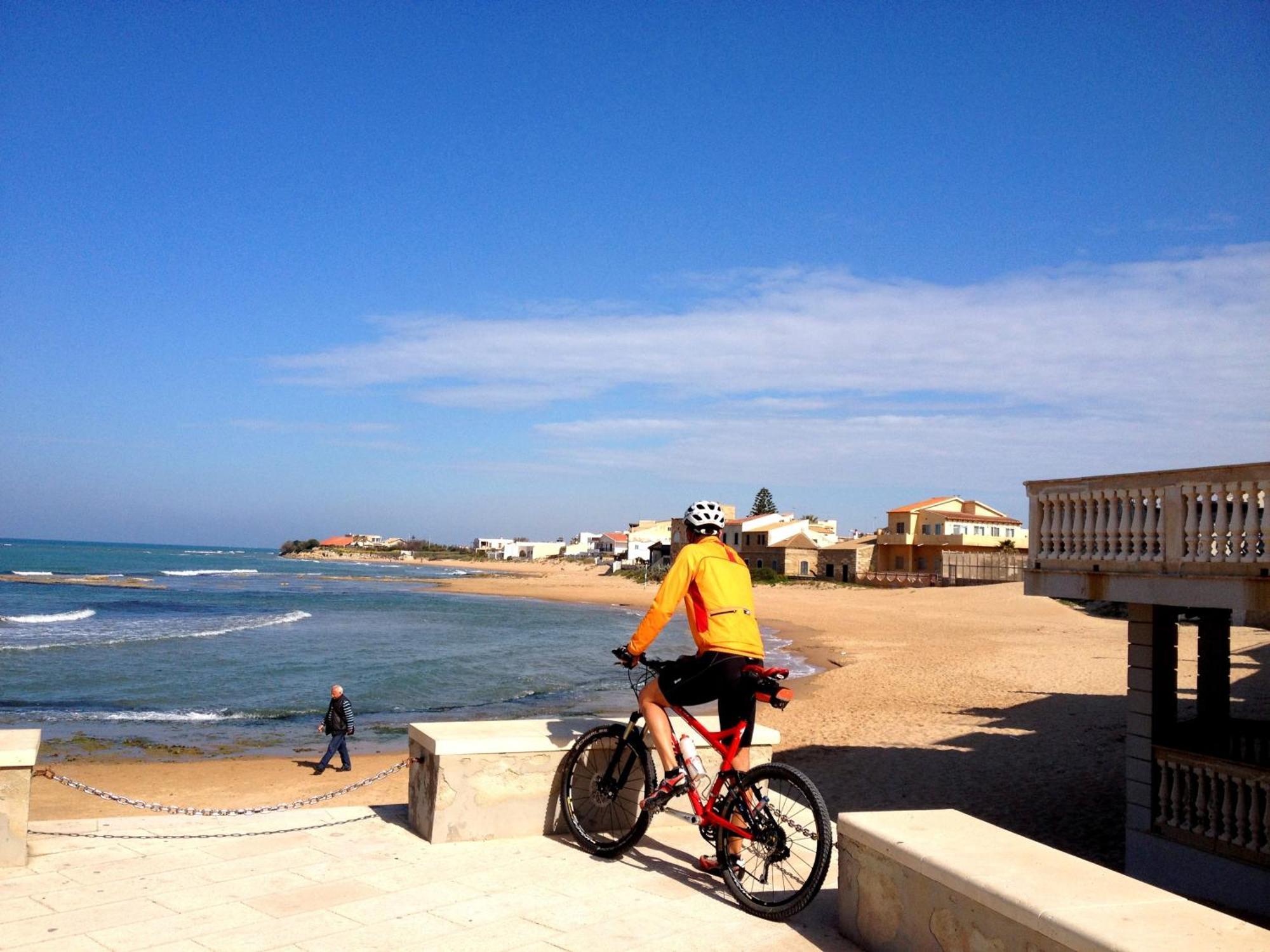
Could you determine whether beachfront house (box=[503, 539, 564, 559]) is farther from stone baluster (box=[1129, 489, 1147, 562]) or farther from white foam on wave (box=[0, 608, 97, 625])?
stone baluster (box=[1129, 489, 1147, 562])

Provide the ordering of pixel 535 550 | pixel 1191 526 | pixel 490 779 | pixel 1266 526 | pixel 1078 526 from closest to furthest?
pixel 490 779, pixel 1266 526, pixel 1191 526, pixel 1078 526, pixel 535 550

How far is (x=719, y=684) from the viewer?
5004mm

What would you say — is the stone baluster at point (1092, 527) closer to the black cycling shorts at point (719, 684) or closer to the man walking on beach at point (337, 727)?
the black cycling shorts at point (719, 684)

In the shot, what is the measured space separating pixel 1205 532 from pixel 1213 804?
7.40ft

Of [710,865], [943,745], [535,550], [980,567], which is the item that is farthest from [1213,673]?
[535,550]

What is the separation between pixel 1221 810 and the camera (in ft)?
27.2

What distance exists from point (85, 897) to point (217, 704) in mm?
18860

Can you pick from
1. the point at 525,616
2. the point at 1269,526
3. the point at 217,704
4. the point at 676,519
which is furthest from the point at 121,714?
the point at 676,519

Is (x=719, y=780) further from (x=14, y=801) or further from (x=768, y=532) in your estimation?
(x=768, y=532)

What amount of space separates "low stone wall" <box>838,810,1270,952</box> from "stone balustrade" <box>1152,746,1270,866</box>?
480 cm

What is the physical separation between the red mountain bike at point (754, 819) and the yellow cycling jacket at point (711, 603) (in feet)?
0.53

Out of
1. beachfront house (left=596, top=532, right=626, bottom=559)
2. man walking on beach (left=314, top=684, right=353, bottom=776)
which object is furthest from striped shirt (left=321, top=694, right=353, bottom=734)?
beachfront house (left=596, top=532, right=626, bottom=559)

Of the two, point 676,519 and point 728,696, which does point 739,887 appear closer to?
point 728,696

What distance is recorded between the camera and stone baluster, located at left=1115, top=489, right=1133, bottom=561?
28.3 feet
